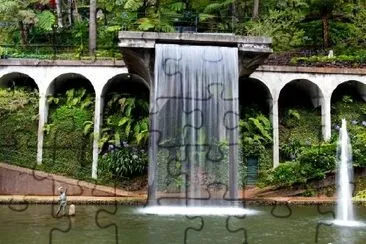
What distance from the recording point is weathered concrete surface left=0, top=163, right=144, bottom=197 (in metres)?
20.0

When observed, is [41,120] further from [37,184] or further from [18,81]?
[37,184]

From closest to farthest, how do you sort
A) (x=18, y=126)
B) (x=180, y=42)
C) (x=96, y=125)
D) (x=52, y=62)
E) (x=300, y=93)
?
(x=180, y=42), (x=96, y=125), (x=52, y=62), (x=18, y=126), (x=300, y=93)

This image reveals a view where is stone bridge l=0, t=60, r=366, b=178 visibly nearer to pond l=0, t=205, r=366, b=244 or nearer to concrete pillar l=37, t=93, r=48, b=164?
concrete pillar l=37, t=93, r=48, b=164

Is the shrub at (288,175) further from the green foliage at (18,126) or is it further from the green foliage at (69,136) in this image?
the green foliage at (18,126)

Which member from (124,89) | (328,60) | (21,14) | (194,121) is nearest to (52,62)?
(124,89)

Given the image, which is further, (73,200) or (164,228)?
(73,200)

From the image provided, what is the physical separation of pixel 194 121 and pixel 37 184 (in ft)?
20.6

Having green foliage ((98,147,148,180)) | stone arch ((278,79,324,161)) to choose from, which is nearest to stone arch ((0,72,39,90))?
green foliage ((98,147,148,180))

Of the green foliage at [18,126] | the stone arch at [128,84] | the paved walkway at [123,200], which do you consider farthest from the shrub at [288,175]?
the green foliage at [18,126]

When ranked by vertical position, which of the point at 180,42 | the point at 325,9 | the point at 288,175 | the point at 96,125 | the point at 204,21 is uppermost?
the point at 325,9

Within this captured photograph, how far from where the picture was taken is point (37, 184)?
20.2 metres

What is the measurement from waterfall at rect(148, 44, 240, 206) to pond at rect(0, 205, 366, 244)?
2642mm

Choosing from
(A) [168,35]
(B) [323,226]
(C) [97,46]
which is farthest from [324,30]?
(B) [323,226]

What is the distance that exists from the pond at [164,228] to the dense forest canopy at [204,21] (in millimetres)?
13409
